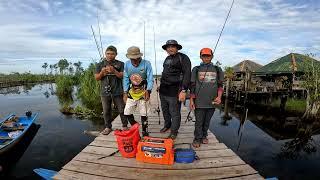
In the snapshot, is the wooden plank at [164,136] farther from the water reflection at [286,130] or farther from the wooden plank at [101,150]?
the water reflection at [286,130]

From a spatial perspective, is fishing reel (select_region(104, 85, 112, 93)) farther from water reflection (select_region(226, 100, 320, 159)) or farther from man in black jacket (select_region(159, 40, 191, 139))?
water reflection (select_region(226, 100, 320, 159))

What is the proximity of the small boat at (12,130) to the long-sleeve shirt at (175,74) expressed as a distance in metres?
5.72

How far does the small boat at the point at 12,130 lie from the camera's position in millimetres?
8637

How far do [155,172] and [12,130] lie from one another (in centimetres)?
878

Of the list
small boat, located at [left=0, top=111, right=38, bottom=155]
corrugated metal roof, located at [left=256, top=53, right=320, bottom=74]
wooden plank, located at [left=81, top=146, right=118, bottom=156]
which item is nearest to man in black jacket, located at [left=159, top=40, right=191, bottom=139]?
wooden plank, located at [left=81, top=146, right=118, bottom=156]

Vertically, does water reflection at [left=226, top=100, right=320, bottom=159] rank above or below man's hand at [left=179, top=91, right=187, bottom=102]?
below

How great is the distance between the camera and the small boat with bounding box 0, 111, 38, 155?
28.3ft

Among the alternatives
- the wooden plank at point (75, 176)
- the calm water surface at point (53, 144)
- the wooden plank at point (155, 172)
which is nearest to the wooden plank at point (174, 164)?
the wooden plank at point (155, 172)

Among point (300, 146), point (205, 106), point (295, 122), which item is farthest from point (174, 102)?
point (295, 122)

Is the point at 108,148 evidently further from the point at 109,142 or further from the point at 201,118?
the point at 201,118

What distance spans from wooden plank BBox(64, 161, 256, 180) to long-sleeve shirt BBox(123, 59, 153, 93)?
1858mm

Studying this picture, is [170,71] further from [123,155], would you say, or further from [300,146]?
[300,146]

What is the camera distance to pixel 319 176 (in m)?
8.77

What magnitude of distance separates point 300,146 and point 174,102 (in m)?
9.32
